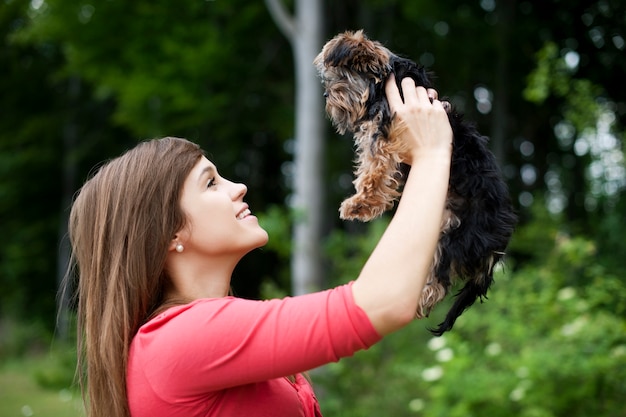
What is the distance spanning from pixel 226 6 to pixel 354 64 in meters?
10.8

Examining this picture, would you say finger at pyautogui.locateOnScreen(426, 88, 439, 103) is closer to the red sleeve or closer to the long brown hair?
the red sleeve

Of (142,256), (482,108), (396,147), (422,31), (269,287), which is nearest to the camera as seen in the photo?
(396,147)

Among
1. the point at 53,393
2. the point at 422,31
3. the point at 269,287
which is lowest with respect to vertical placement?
the point at 53,393

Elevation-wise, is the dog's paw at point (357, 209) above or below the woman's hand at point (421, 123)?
below

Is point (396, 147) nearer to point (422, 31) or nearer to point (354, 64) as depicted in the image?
point (354, 64)

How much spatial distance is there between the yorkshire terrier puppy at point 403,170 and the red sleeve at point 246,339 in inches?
9.4

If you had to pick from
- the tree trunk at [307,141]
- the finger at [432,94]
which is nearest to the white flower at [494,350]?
the tree trunk at [307,141]

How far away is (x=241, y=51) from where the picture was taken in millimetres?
13656

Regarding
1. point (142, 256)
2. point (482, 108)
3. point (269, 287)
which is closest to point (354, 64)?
point (142, 256)

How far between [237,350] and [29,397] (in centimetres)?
1151

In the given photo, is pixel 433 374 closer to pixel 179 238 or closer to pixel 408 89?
pixel 179 238

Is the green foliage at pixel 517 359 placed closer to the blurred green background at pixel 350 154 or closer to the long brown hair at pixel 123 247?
the blurred green background at pixel 350 154

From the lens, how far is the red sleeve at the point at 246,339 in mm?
1307

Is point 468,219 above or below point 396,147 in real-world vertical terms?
below
